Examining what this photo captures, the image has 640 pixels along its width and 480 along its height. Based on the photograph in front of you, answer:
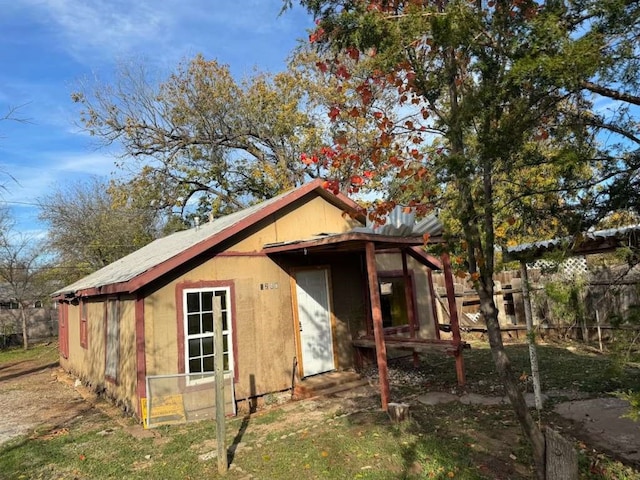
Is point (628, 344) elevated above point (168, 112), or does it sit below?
below

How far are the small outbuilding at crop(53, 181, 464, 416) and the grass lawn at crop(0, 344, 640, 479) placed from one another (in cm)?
78

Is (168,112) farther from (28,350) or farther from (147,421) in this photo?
(147,421)

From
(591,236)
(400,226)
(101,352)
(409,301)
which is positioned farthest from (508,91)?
(101,352)

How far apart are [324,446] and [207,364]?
323cm

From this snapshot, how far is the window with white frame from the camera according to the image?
784 centimetres

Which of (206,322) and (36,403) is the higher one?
A: (206,322)

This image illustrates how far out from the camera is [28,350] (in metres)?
21.4

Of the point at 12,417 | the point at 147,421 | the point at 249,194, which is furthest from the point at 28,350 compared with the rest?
the point at 147,421

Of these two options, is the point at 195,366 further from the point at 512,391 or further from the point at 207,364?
the point at 512,391

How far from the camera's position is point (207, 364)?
8.00 meters

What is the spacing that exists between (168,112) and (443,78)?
1952 cm

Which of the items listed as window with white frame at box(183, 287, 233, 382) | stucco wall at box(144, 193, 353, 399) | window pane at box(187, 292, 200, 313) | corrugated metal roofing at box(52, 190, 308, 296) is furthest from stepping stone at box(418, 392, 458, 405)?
corrugated metal roofing at box(52, 190, 308, 296)

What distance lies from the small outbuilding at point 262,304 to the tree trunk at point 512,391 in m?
3.21

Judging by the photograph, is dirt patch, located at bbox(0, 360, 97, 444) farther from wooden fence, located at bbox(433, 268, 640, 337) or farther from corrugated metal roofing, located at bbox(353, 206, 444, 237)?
wooden fence, located at bbox(433, 268, 640, 337)
